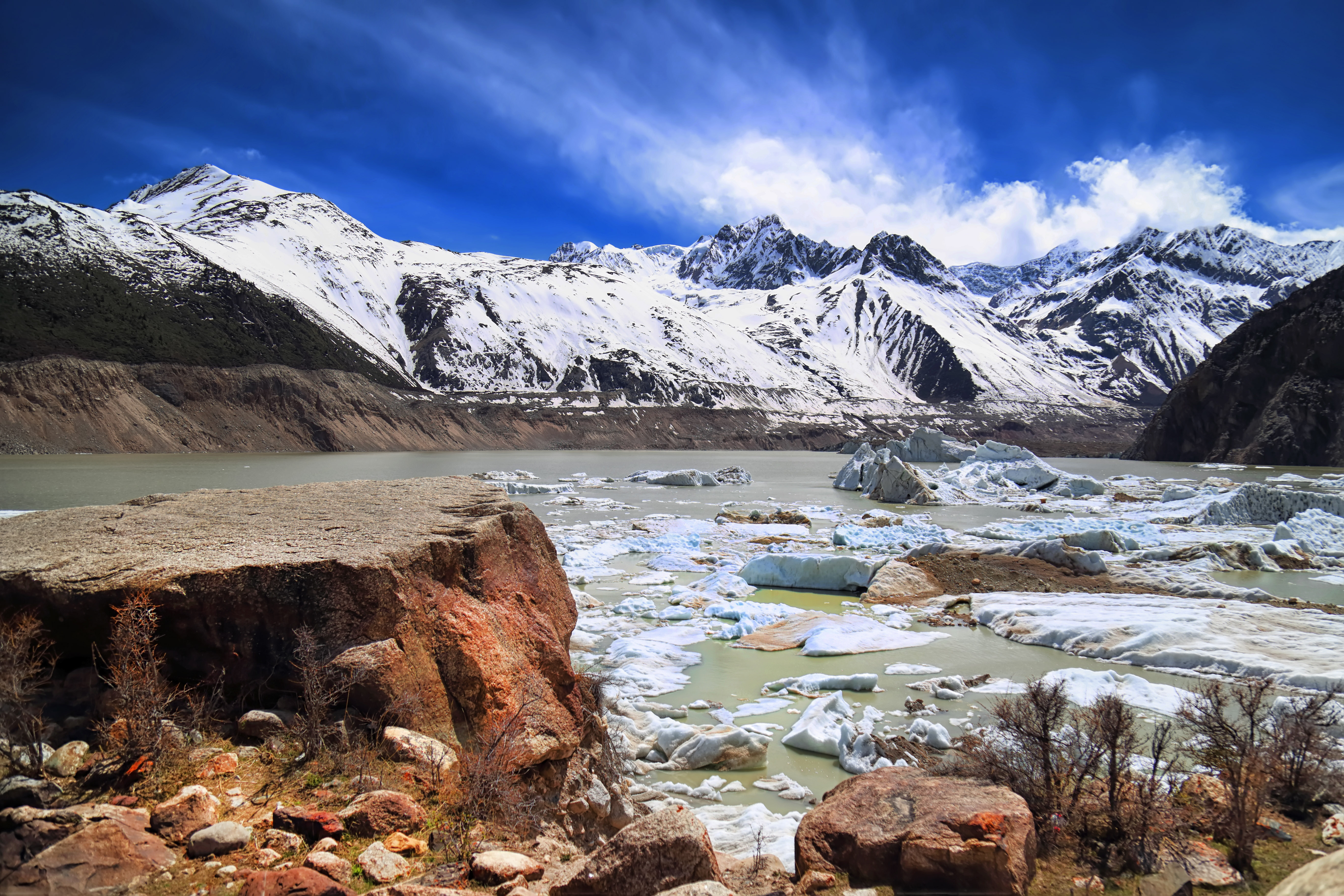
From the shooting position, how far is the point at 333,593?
421 centimetres

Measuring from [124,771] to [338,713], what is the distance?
3.27ft

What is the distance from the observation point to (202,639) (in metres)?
3.97

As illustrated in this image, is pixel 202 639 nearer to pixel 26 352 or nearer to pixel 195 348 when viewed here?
pixel 26 352

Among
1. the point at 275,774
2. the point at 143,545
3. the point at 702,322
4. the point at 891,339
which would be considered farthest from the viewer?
the point at 891,339

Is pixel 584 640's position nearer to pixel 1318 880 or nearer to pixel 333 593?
pixel 333 593

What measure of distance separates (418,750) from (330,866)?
3.51 ft

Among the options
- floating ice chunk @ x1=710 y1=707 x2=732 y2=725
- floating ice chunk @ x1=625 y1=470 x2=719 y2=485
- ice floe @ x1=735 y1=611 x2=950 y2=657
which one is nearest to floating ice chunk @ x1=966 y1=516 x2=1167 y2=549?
ice floe @ x1=735 y1=611 x2=950 y2=657

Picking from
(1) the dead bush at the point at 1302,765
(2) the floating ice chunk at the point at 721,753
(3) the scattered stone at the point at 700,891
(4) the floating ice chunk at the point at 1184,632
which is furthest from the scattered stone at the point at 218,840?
(4) the floating ice chunk at the point at 1184,632

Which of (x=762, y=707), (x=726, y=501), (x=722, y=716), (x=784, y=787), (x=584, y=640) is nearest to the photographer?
(x=784, y=787)

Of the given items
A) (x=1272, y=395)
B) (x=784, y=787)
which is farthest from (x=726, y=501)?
(x=1272, y=395)

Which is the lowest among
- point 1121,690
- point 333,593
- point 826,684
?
point 826,684

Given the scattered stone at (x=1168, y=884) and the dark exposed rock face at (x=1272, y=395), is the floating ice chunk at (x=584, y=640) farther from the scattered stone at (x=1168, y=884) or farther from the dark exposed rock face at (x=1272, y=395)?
the dark exposed rock face at (x=1272, y=395)

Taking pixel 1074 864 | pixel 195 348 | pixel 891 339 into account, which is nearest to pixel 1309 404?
pixel 1074 864

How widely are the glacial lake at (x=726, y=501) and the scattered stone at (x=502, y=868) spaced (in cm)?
293
